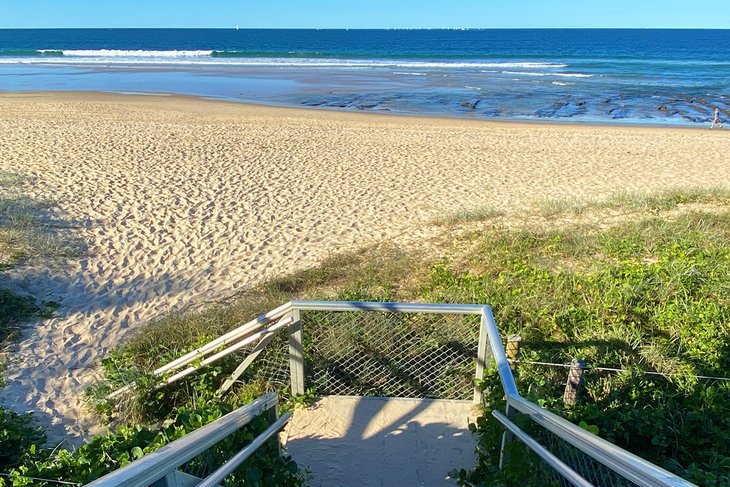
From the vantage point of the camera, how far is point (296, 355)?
14.8ft

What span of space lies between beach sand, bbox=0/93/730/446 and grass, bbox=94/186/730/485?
0.74 metres

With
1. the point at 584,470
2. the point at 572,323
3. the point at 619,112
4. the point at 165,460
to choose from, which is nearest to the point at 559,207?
the point at 572,323

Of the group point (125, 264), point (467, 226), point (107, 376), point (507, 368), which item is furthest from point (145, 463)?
point (467, 226)

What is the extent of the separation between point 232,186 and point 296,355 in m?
7.72

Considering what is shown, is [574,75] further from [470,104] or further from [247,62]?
[247,62]

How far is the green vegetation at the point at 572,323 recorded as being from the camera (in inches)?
153

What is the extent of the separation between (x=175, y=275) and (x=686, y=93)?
33051 mm

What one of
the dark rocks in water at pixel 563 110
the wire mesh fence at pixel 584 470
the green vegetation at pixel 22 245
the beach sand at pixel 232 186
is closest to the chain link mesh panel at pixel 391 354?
the beach sand at pixel 232 186

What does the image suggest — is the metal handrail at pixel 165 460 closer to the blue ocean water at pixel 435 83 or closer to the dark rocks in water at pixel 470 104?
the blue ocean water at pixel 435 83

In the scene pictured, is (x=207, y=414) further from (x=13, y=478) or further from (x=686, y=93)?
(x=686, y=93)

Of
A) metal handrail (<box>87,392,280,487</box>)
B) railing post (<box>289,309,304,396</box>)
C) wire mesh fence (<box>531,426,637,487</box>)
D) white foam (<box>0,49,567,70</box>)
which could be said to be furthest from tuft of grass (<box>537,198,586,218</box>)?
white foam (<box>0,49,567,70</box>)

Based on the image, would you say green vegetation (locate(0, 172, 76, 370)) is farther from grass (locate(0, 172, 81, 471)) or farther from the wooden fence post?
Answer: the wooden fence post

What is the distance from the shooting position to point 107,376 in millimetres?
5320

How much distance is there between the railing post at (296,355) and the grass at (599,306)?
2.64 ft
